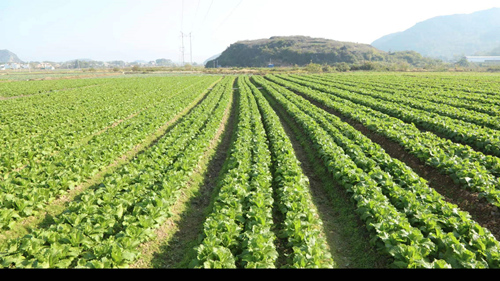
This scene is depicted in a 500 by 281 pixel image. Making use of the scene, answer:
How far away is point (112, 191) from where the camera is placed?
8539 mm

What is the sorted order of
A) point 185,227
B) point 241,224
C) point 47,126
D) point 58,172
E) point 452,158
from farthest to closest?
point 47,126 → point 58,172 → point 452,158 → point 185,227 → point 241,224

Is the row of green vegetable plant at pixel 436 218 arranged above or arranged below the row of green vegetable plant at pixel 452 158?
below

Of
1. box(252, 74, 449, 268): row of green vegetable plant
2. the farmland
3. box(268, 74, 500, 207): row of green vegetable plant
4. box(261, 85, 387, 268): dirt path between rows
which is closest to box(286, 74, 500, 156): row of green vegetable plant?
the farmland

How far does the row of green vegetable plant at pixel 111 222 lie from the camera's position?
222 inches

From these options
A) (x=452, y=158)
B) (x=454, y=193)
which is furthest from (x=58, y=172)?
(x=452, y=158)

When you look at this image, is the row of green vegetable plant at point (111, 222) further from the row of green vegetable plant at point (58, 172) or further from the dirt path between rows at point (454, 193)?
the dirt path between rows at point (454, 193)

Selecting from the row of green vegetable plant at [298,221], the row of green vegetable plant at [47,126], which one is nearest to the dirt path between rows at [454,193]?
the row of green vegetable plant at [298,221]

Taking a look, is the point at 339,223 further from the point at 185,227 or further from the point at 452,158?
the point at 452,158

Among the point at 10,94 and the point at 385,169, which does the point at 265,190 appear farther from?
the point at 10,94

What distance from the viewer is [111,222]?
688 cm

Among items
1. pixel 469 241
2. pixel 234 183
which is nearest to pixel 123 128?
pixel 234 183

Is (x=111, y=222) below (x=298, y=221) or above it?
below

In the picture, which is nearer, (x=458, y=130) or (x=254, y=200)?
(x=254, y=200)
